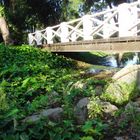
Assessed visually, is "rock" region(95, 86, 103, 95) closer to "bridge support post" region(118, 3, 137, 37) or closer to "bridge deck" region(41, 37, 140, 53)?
"bridge deck" region(41, 37, 140, 53)

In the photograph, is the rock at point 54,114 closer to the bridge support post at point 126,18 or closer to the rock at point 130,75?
the rock at point 130,75

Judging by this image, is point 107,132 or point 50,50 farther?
point 50,50

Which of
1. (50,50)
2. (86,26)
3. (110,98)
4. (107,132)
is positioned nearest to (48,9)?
(50,50)

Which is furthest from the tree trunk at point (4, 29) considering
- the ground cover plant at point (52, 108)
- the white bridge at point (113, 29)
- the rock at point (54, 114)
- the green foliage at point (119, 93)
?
the rock at point (54, 114)

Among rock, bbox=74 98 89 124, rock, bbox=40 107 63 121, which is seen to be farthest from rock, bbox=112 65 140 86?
rock, bbox=40 107 63 121

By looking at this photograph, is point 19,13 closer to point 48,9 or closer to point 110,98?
point 48,9

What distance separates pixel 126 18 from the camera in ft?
34.5

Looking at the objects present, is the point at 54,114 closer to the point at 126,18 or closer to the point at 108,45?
the point at 126,18

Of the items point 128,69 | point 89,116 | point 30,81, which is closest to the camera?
point 89,116

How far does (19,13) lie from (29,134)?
24358mm

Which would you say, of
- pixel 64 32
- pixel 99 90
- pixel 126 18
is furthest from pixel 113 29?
pixel 64 32

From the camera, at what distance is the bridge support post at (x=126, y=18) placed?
10.4 metres

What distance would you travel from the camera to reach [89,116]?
635 centimetres

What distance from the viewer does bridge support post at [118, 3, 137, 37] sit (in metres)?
10.4
